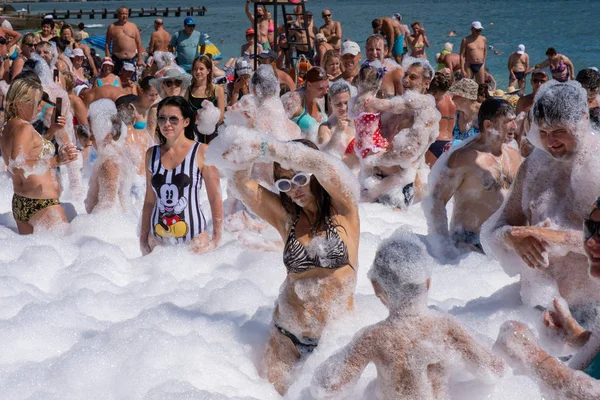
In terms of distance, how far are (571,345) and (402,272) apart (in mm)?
619

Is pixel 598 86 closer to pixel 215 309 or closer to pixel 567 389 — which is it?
pixel 215 309

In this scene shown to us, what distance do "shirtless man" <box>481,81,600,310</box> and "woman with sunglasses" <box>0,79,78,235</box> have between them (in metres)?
3.10

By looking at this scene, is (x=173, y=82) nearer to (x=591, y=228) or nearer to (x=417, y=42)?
(x=591, y=228)

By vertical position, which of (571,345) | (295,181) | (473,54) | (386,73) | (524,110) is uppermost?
(295,181)

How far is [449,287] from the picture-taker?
5195 mm

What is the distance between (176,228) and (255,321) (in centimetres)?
107

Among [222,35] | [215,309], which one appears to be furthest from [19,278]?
[222,35]

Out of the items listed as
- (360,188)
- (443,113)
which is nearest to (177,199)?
(360,188)

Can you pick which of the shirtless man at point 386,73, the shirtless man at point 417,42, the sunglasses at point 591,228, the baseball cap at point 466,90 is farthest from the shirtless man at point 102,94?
the shirtless man at point 417,42

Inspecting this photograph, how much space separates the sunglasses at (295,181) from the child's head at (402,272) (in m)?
0.78

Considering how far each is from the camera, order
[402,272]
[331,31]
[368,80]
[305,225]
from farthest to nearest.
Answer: [331,31] < [368,80] < [305,225] < [402,272]

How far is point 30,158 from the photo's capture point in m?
5.45

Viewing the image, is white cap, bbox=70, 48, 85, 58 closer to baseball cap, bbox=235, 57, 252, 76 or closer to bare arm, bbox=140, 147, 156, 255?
baseball cap, bbox=235, 57, 252, 76

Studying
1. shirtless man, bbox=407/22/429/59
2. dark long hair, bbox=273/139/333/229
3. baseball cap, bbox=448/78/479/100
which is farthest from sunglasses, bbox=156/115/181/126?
shirtless man, bbox=407/22/429/59
